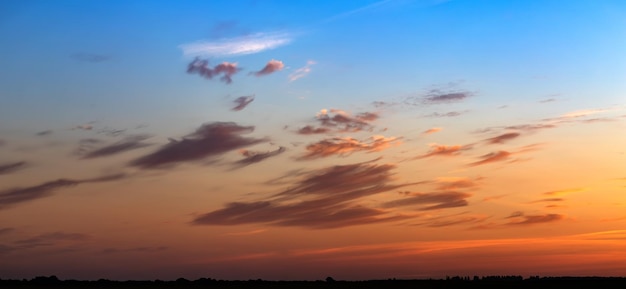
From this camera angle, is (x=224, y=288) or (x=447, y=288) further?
(x=224, y=288)

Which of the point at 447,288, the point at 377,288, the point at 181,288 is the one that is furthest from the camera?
the point at 181,288

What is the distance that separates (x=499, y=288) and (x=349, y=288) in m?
29.9

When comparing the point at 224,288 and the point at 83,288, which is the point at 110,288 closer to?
the point at 83,288

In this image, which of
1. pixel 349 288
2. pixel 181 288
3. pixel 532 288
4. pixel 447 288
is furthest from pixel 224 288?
pixel 532 288

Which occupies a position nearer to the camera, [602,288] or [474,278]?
[602,288]

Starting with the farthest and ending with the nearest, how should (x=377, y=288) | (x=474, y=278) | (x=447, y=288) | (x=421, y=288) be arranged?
(x=474, y=278)
(x=377, y=288)
(x=421, y=288)
(x=447, y=288)

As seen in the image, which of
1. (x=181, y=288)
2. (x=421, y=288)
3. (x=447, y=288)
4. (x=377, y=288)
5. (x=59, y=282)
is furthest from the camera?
(x=59, y=282)

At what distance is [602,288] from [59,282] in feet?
403

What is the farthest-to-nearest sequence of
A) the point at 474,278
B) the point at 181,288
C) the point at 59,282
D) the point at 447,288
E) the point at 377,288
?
the point at 59,282 → the point at 474,278 → the point at 181,288 → the point at 377,288 → the point at 447,288

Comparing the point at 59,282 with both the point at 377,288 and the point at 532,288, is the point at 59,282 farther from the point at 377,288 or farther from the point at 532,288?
the point at 532,288

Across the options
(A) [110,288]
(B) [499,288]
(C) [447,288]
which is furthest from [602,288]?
(A) [110,288]

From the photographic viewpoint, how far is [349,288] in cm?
13875

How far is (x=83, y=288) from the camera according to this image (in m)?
154

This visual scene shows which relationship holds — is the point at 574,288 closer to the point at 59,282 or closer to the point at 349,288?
the point at 349,288
